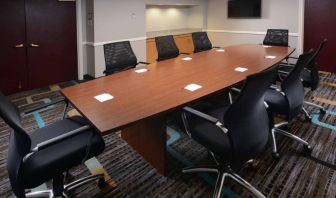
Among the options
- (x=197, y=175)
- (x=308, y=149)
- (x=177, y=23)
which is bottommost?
(x=197, y=175)

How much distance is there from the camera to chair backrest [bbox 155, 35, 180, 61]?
13.5 ft

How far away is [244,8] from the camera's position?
6551 mm

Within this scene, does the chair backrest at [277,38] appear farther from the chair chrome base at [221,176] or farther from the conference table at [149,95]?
the chair chrome base at [221,176]

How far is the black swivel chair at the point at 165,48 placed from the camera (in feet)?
13.5

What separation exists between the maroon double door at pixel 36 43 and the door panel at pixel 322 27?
4957 millimetres

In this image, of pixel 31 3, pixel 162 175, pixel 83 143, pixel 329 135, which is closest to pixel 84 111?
pixel 83 143

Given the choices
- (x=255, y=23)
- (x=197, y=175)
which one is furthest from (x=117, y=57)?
(x=255, y=23)

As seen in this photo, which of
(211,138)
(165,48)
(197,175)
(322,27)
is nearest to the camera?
(211,138)

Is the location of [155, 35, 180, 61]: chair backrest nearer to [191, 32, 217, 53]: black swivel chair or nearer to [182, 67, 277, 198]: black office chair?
[191, 32, 217, 53]: black swivel chair

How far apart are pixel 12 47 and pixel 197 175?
12.2 ft

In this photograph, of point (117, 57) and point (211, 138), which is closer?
point (211, 138)

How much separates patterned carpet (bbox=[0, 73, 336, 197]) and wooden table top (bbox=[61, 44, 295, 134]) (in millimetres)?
697

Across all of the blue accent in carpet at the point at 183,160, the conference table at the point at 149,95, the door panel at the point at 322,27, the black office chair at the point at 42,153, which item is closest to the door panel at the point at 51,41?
the conference table at the point at 149,95

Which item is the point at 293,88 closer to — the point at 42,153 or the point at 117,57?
the point at 42,153
